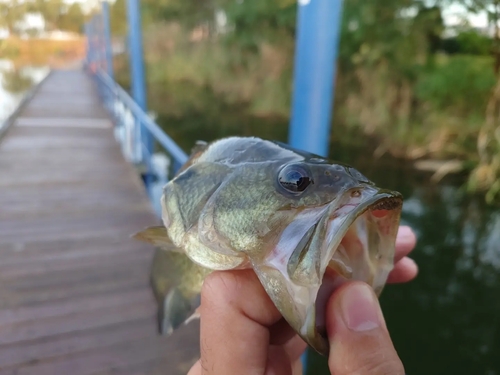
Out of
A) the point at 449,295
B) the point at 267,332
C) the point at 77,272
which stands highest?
the point at 267,332

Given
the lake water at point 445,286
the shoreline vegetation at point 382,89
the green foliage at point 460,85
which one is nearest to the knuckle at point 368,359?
the lake water at point 445,286

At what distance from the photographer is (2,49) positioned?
587 cm

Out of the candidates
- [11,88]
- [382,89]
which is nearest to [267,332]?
[11,88]

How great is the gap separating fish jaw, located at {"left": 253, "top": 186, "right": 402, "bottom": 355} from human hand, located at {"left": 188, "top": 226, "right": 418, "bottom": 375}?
0.17 ft

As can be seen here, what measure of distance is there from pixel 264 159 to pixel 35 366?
206cm

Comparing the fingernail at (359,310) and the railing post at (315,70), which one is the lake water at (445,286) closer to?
the railing post at (315,70)

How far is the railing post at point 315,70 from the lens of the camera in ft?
5.46

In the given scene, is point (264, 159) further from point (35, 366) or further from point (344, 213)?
point (35, 366)

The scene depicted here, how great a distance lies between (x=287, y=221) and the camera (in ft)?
2.60

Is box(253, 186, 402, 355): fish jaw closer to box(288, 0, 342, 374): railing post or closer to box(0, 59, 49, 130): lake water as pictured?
box(288, 0, 342, 374): railing post

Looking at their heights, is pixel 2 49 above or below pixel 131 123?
above

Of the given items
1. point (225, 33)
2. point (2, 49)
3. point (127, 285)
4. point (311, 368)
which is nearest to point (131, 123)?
point (2, 49)

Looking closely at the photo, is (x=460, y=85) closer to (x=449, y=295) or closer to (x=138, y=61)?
(x=449, y=295)

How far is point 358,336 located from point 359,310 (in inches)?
1.8
